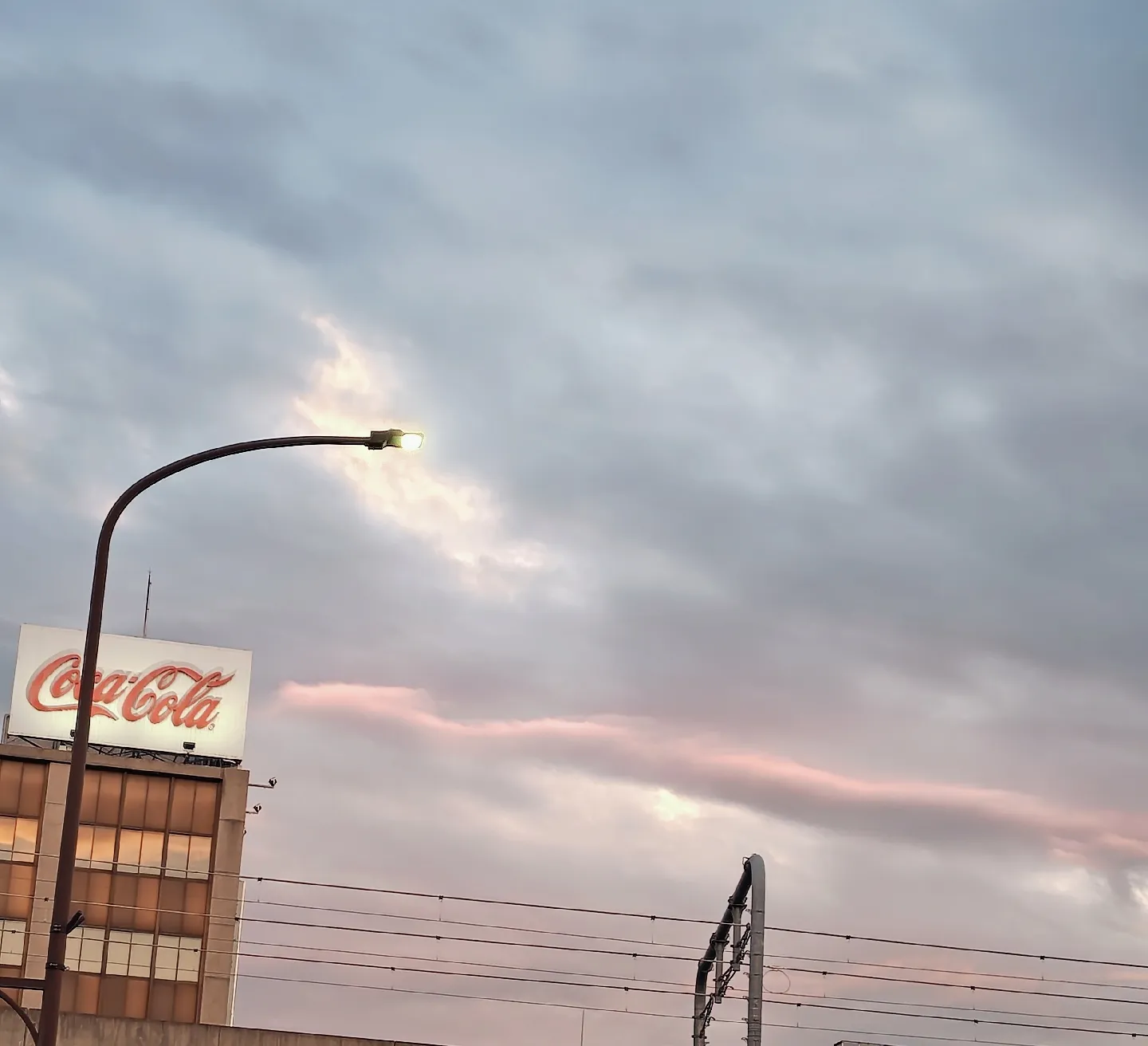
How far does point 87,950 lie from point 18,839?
5.43 metres

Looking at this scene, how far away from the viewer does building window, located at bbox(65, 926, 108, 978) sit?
66.8 metres

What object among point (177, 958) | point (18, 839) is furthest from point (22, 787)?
point (177, 958)

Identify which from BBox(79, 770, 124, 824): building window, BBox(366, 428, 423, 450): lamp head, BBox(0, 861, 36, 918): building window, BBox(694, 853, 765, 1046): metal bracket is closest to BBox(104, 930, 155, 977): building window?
BBox(0, 861, 36, 918): building window

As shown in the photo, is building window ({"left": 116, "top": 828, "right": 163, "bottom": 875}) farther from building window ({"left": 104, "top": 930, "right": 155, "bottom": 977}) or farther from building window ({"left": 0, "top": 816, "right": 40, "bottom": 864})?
building window ({"left": 0, "top": 816, "right": 40, "bottom": 864})

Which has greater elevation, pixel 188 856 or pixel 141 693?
pixel 141 693

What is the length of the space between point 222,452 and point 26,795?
167 feet

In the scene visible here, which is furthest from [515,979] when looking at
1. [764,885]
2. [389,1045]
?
[764,885]

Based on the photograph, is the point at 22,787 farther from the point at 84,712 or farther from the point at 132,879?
the point at 84,712

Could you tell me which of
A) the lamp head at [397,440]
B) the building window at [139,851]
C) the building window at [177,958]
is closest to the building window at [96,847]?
the building window at [139,851]

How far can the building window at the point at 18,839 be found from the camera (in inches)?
2667

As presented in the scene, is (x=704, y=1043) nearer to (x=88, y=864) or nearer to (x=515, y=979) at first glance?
(x=515, y=979)

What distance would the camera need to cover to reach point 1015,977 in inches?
1724

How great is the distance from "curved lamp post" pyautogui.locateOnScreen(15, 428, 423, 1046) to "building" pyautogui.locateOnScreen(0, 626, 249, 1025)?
4613 cm

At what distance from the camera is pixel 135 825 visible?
69.8 metres
